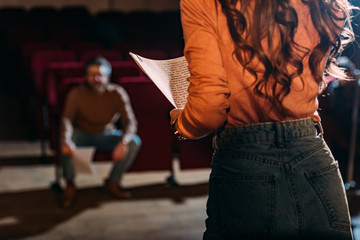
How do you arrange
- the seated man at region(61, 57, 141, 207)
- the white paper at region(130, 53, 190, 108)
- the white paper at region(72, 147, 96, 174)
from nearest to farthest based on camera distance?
the white paper at region(130, 53, 190, 108)
the white paper at region(72, 147, 96, 174)
the seated man at region(61, 57, 141, 207)

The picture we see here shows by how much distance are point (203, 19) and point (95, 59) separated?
241 centimetres

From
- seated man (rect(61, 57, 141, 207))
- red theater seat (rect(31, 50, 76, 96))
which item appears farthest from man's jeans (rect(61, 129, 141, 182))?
red theater seat (rect(31, 50, 76, 96))

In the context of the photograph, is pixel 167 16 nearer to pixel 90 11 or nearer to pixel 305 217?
pixel 90 11

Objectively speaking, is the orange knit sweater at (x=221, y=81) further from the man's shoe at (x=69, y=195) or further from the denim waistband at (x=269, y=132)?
the man's shoe at (x=69, y=195)

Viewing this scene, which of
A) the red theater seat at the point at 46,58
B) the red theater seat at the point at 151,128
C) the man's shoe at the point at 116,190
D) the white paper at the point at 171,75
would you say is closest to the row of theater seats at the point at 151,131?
the red theater seat at the point at 151,128

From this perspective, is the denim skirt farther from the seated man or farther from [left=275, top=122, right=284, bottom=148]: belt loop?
the seated man

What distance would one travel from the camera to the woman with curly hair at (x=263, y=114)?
742 millimetres

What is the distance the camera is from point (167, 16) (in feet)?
23.2

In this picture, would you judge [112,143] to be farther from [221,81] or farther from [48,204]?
[221,81]

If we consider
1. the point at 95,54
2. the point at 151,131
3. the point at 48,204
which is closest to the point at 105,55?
the point at 95,54

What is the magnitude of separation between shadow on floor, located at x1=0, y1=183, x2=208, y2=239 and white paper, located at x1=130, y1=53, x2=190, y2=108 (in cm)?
175

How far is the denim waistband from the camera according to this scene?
0.76 metres

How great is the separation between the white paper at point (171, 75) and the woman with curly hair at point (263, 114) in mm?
95

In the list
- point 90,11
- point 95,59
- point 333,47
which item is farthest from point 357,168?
point 90,11
